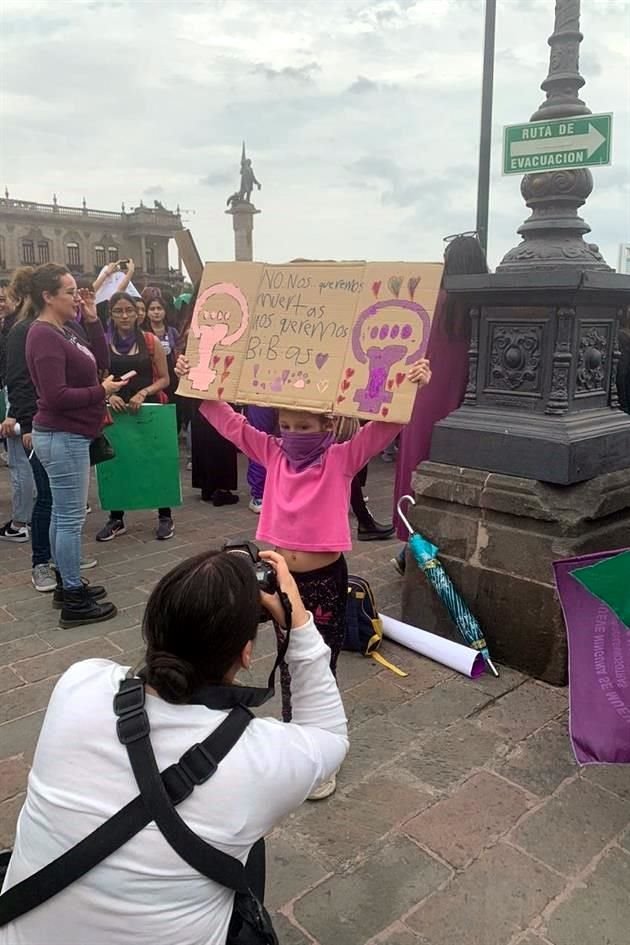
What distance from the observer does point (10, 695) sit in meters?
3.43

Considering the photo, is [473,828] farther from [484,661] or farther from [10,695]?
[10,695]

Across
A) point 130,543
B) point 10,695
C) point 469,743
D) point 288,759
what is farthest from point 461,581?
point 130,543

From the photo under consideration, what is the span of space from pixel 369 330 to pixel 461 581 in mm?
1625

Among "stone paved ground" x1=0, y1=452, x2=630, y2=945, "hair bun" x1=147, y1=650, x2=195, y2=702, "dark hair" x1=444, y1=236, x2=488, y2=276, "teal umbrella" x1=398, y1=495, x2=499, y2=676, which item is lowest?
"stone paved ground" x1=0, y1=452, x2=630, y2=945

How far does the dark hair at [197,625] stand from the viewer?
1.36 meters

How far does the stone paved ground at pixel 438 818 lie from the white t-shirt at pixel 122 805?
0.97 m

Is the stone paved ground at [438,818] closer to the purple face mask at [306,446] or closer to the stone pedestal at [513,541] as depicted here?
the stone pedestal at [513,541]

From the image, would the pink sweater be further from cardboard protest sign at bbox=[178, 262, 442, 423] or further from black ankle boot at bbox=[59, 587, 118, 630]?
black ankle boot at bbox=[59, 587, 118, 630]

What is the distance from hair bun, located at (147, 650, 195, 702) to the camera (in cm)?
134

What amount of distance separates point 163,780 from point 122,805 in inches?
2.9

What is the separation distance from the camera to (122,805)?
48.9 inches

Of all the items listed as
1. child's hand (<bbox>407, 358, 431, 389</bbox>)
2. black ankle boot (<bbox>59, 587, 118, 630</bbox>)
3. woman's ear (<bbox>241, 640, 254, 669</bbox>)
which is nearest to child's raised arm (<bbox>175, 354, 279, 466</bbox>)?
child's hand (<bbox>407, 358, 431, 389</bbox>)

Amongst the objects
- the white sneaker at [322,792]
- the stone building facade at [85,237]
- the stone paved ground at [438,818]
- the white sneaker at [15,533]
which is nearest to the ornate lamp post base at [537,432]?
the stone paved ground at [438,818]

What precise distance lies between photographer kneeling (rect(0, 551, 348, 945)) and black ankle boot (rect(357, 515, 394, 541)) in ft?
14.1
